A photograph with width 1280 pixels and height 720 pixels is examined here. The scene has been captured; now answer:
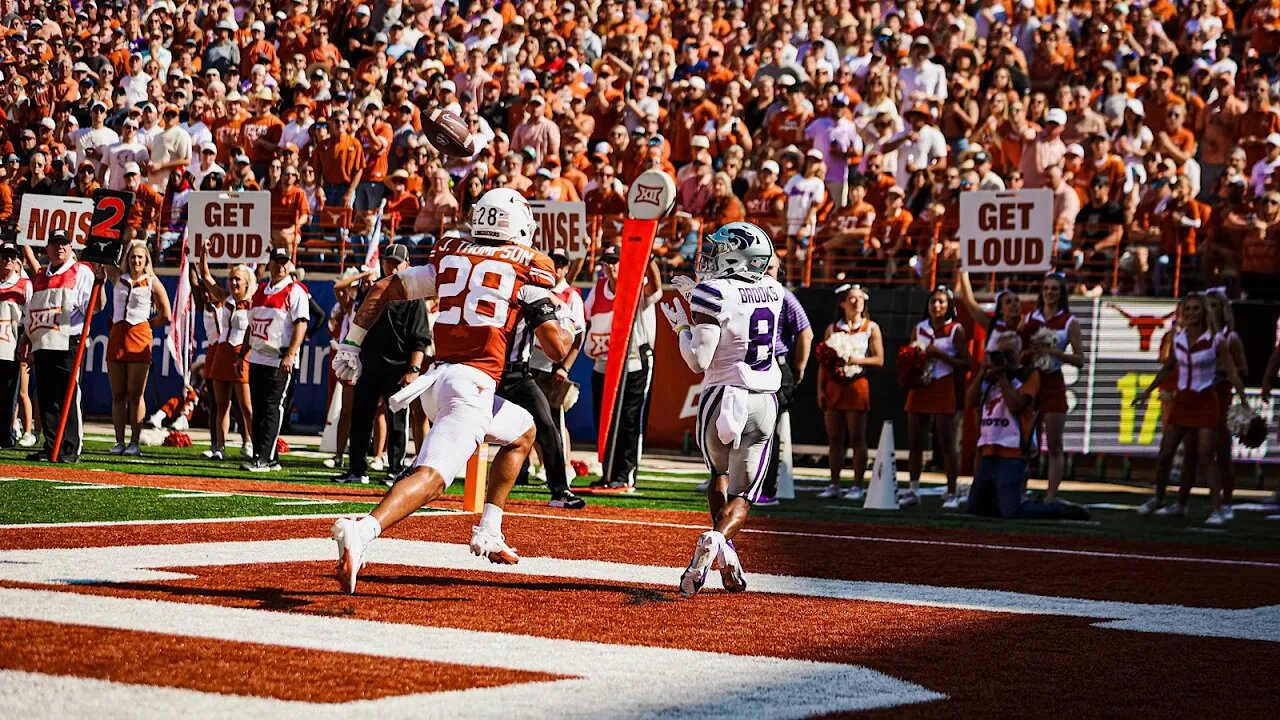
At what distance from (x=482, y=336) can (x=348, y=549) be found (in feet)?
4.40

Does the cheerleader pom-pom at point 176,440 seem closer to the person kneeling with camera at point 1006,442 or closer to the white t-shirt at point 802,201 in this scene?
the white t-shirt at point 802,201

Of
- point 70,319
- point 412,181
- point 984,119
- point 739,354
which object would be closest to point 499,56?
point 412,181

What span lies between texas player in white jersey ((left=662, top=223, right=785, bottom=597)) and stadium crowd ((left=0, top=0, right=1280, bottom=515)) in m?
6.89

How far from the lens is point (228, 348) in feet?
52.5

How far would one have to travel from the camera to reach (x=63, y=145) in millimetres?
24047

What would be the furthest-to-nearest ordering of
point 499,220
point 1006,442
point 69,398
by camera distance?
1. point 69,398
2. point 1006,442
3. point 499,220

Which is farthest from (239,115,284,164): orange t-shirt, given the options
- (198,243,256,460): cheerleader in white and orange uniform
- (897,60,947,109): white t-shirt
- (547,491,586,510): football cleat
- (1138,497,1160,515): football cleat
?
(1138,497,1160,515): football cleat

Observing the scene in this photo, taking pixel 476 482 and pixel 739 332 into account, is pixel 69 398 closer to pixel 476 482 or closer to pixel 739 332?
pixel 476 482

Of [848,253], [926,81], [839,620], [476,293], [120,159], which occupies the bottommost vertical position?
[839,620]

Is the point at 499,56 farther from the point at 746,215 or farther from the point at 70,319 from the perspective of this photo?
the point at 70,319

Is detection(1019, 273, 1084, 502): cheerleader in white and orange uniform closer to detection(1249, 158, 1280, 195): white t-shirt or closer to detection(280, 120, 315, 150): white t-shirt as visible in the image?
detection(1249, 158, 1280, 195): white t-shirt

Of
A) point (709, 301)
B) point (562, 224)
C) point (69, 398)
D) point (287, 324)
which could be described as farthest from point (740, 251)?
point (562, 224)

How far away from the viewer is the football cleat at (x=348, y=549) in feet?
22.3

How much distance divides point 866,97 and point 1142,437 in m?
5.52
